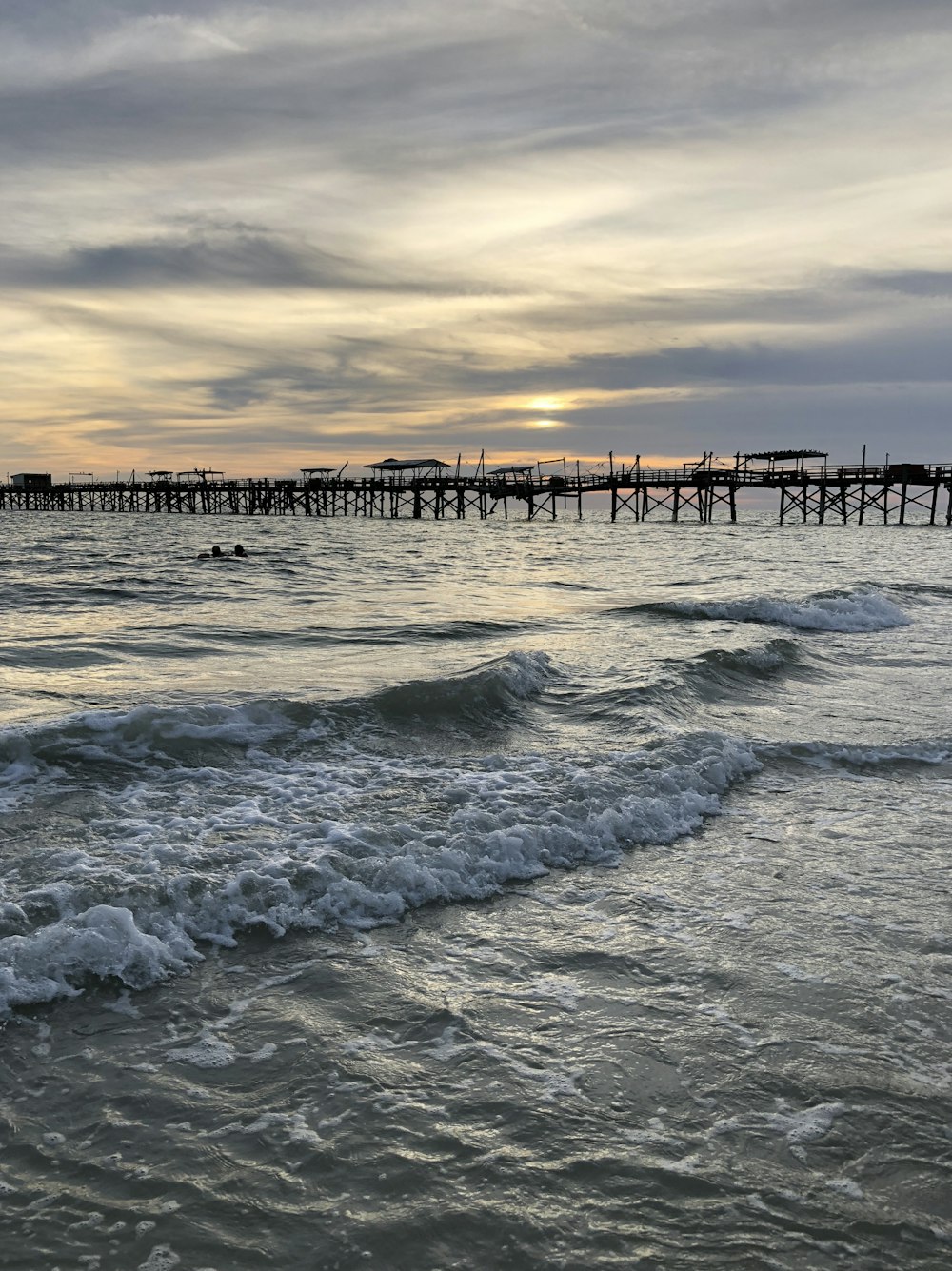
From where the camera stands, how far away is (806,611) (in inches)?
723

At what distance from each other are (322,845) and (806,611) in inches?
Answer: 582

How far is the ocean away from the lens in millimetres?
2844

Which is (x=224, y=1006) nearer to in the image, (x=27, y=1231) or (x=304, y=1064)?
(x=304, y=1064)

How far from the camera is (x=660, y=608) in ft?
63.7

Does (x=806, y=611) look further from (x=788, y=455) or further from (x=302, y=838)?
(x=788, y=455)

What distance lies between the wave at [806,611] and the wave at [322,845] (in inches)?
415

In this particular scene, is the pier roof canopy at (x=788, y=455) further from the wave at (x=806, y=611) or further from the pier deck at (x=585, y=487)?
the wave at (x=806, y=611)

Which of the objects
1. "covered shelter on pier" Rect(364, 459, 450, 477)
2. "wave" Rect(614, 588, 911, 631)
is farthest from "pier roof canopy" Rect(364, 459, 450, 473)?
"wave" Rect(614, 588, 911, 631)

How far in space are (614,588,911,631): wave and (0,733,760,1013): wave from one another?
10548mm

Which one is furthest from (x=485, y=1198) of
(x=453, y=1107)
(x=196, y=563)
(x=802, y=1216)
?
(x=196, y=563)

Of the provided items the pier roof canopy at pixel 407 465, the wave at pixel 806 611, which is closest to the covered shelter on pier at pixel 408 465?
the pier roof canopy at pixel 407 465

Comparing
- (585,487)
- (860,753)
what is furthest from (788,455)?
(860,753)

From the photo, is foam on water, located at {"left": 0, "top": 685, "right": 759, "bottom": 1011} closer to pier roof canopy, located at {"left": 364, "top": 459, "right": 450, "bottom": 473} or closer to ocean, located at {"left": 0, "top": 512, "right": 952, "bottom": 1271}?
ocean, located at {"left": 0, "top": 512, "right": 952, "bottom": 1271}

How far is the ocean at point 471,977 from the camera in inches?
112
